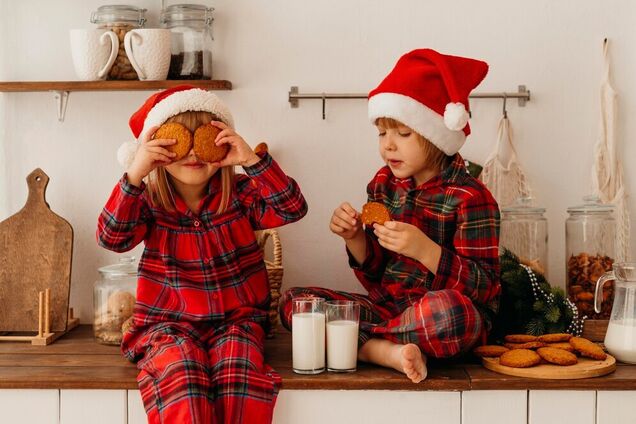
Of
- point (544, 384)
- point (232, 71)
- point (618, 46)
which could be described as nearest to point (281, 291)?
point (232, 71)

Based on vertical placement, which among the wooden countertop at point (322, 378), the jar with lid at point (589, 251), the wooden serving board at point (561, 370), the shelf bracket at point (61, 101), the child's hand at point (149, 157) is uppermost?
the shelf bracket at point (61, 101)

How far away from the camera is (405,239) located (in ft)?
5.85

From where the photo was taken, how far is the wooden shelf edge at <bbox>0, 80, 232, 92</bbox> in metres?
2.04

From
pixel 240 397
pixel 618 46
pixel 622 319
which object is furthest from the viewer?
pixel 618 46

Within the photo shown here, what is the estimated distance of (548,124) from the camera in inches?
86.6

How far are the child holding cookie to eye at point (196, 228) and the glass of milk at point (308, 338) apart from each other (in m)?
0.06

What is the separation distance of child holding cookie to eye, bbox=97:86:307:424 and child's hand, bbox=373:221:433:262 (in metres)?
0.19

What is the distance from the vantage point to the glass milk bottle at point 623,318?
1.80 m

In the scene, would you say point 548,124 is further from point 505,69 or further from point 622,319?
point 622,319

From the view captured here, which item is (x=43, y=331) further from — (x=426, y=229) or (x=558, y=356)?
(x=558, y=356)

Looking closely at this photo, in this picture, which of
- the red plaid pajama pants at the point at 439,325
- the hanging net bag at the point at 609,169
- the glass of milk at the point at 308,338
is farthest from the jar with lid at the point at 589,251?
the glass of milk at the point at 308,338

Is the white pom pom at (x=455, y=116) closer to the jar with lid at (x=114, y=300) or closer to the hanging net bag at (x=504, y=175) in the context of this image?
the hanging net bag at (x=504, y=175)

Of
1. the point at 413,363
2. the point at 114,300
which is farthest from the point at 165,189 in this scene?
the point at 413,363

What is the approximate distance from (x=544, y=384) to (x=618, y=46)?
96cm
